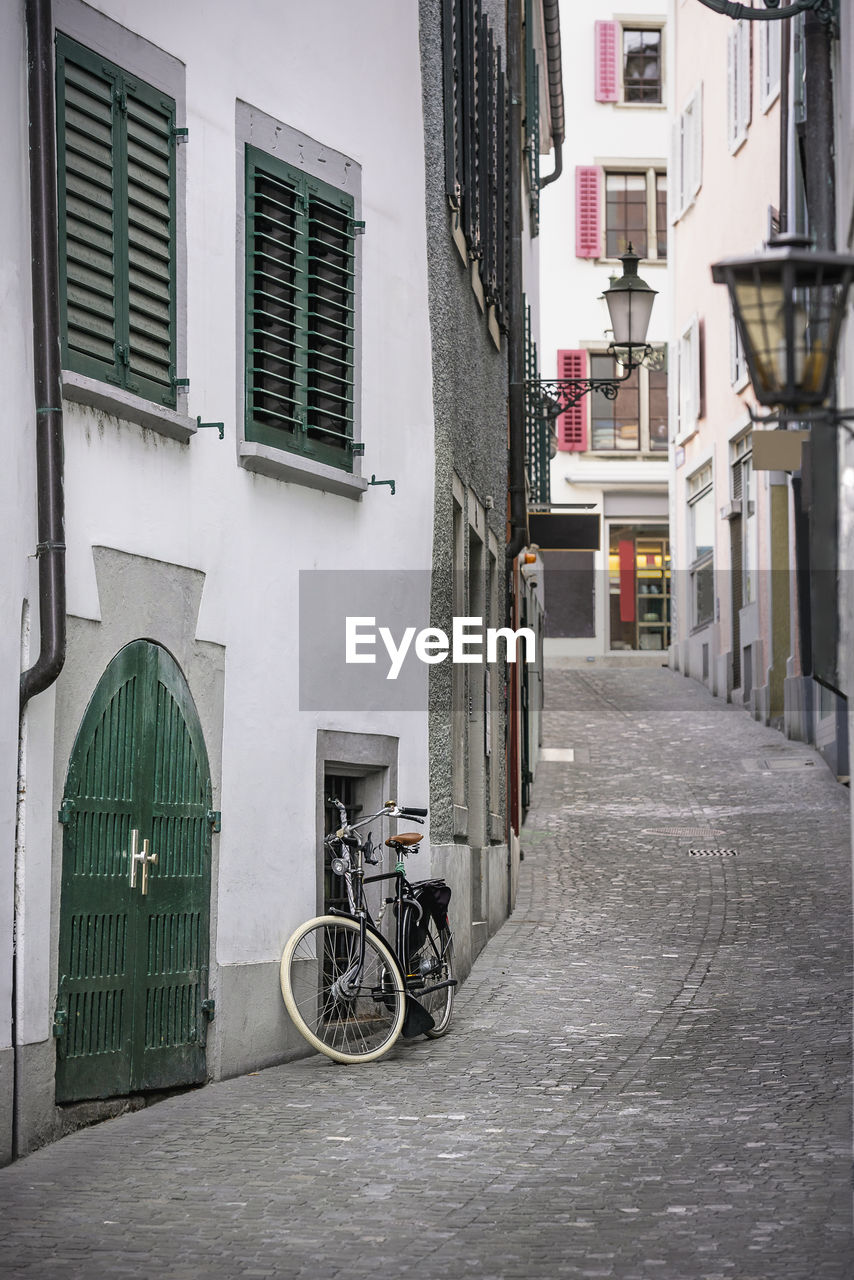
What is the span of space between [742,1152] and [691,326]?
26.0 m

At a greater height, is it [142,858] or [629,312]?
[629,312]

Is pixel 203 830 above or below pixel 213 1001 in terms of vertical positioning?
above

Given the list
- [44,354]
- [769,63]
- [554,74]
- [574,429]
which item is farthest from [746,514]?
[44,354]

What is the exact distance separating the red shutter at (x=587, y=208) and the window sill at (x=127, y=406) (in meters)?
33.5

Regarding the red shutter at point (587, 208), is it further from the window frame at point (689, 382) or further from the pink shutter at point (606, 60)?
the window frame at point (689, 382)

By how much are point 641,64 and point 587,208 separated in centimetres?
376

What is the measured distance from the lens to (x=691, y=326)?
1266 inches

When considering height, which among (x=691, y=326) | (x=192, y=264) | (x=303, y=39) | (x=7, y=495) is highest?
(x=691, y=326)

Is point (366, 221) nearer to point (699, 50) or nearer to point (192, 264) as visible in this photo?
point (192, 264)

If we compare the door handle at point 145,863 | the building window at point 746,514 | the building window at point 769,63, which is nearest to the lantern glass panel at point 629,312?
the door handle at point 145,863

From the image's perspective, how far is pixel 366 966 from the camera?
33.3 feet

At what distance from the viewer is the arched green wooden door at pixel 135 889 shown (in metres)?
8.13

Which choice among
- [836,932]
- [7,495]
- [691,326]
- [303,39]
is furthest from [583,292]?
[7,495]

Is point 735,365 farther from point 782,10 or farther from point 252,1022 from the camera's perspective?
point 252,1022
